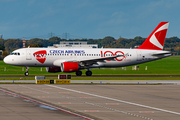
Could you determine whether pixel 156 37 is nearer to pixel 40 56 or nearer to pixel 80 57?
pixel 80 57

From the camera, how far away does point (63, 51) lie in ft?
171

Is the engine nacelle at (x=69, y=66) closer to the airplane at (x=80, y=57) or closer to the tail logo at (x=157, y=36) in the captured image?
the airplane at (x=80, y=57)

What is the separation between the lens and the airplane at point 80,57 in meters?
50.8

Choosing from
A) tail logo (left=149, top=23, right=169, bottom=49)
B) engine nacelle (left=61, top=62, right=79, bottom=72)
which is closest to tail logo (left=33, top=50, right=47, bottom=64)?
engine nacelle (left=61, top=62, right=79, bottom=72)

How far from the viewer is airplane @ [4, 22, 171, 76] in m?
50.8

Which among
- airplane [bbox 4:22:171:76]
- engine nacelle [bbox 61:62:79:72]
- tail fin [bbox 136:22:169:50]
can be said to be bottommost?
engine nacelle [bbox 61:62:79:72]

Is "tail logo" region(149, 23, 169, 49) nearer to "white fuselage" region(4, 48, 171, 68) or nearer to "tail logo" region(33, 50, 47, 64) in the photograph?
"white fuselage" region(4, 48, 171, 68)

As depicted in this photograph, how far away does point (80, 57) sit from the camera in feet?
172

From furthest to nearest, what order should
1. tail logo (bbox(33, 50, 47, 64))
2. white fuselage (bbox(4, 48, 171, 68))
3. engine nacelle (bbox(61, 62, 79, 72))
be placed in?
white fuselage (bbox(4, 48, 171, 68)) → tail logo (bbox(33, 50, 47, 64)) → engine nacelle (bbox(61, 62, 79, 72))

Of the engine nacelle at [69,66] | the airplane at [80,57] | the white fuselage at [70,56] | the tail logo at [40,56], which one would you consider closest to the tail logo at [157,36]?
the airplane at [80,57]

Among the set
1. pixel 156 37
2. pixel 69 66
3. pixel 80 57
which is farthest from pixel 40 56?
pixel 156 37

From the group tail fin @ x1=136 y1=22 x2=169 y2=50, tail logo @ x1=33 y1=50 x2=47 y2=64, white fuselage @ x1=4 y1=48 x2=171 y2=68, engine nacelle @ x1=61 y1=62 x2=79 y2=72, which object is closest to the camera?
engine nacelle @ x1=61 y1=62 x2=79 y2=72

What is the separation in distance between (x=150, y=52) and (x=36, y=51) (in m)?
18.9

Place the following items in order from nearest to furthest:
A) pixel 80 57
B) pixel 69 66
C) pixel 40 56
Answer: pixel 69 66, pixel 40 56, pixel 80 57
